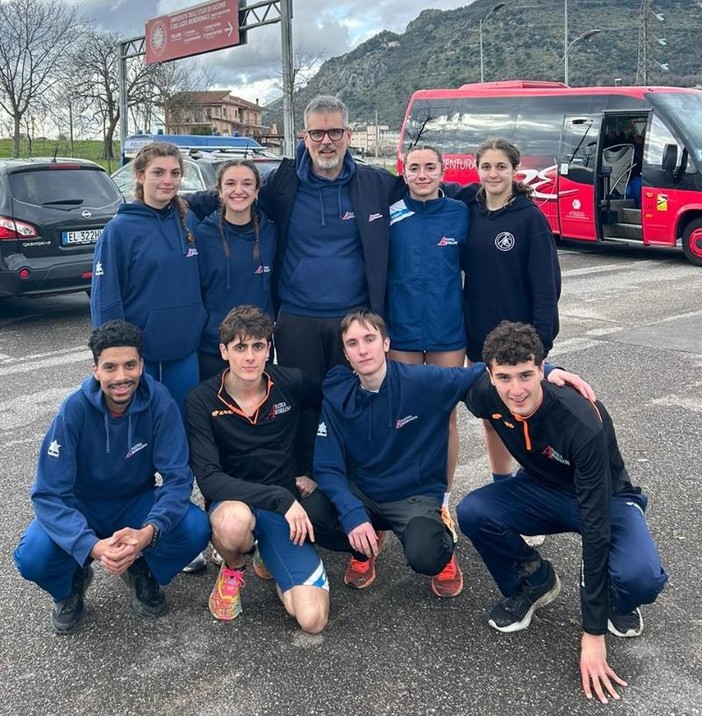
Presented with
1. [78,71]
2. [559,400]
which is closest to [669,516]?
[559,400]

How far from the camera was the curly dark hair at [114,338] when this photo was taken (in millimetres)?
3084

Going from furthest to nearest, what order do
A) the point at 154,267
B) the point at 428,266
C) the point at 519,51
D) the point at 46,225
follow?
the point at 519,51
the point at 46,225
the point at 428,266
the point at 154,267

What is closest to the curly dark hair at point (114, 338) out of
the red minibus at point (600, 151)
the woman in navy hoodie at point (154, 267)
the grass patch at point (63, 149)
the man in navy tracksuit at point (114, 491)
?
the man in navy tracksuit at point (114, 491)

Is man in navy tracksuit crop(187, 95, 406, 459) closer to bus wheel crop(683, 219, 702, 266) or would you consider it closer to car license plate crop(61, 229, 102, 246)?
car license plate crop(61, 229, 102, 246)

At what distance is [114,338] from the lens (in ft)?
10.1

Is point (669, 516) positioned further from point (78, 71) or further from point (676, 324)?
point (78, 71)

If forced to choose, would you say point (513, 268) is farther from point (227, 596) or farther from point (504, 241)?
point (227, 596)

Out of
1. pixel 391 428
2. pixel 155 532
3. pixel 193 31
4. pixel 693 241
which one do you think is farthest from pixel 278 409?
pixel 193 31

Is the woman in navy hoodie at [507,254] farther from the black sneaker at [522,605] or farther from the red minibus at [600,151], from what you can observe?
the red minibus at [600,151]

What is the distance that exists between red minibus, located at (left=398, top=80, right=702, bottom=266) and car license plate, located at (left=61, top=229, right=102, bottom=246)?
27.2 ft

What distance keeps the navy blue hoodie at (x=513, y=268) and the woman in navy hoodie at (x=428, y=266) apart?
0.09 metres

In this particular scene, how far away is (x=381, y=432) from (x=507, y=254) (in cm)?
108

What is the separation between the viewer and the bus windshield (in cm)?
1137

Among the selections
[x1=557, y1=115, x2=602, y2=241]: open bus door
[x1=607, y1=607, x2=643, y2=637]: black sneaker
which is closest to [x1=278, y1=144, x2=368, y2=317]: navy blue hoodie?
[x1=607, y1=607, x2=643, y2=637]: black sneaker
